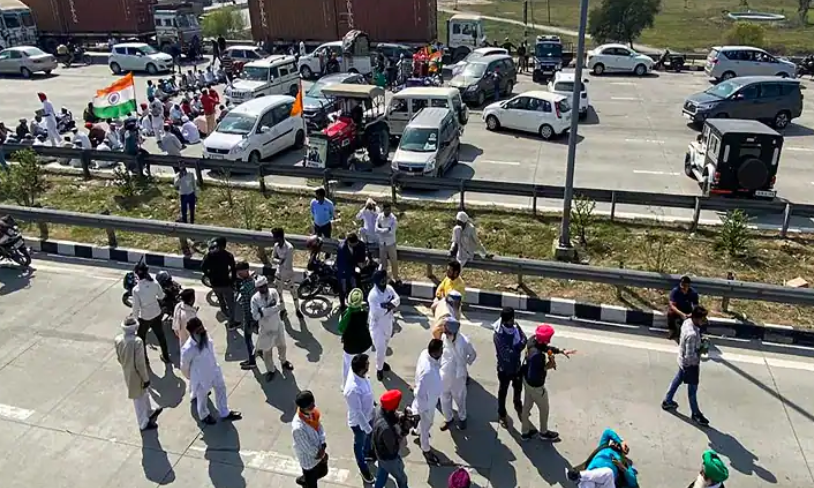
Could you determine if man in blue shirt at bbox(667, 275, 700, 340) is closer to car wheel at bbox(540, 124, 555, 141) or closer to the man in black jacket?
the man in black jacket

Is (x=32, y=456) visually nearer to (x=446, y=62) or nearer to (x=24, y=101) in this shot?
(x=24, y=101)

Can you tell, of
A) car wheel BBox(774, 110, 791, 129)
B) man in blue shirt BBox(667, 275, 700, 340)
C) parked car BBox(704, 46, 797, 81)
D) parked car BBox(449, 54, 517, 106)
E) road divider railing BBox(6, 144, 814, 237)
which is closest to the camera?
man in blue shirt BBox(667, 275, 700, 340)

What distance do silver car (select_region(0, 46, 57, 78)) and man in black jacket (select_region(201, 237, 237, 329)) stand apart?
31.3 meters

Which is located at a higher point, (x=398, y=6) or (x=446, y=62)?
(x=398, y=6)

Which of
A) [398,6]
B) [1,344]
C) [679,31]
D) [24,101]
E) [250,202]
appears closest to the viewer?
[1,344]

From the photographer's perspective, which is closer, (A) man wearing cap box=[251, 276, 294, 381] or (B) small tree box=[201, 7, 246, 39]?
Answer: (A) man wearing cap box=[251, 276, 294, 381]

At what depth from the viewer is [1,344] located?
9883 millimetres

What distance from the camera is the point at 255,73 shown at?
26516mm

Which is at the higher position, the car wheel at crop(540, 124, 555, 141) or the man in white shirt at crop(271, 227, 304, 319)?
the man in white shirt at crop(271, 227, 304, 319)

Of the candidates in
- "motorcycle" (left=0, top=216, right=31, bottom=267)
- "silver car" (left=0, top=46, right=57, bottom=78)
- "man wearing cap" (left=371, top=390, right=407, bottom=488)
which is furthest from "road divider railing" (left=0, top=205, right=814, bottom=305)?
"silver car" (left=0, top=46, right=57, bottom=78)

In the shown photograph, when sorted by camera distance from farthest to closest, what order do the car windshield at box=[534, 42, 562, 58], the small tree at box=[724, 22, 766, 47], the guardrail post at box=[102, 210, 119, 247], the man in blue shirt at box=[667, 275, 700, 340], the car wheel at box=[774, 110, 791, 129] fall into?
the small tree at box=[724, 22, 766, 47]
the car windshield at box=[534, 42, 562, 58]
the car wheel at box=[774, 110, 791, 129]
the guardrail post at box=[102, 210, 119, 247]
the man in blue shirt at box=[667, 275, 700, 340]

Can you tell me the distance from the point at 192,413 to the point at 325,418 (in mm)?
1698

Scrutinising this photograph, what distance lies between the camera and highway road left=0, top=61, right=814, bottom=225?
1722 centimetres

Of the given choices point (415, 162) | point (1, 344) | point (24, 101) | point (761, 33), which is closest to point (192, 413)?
point (1, 344)
